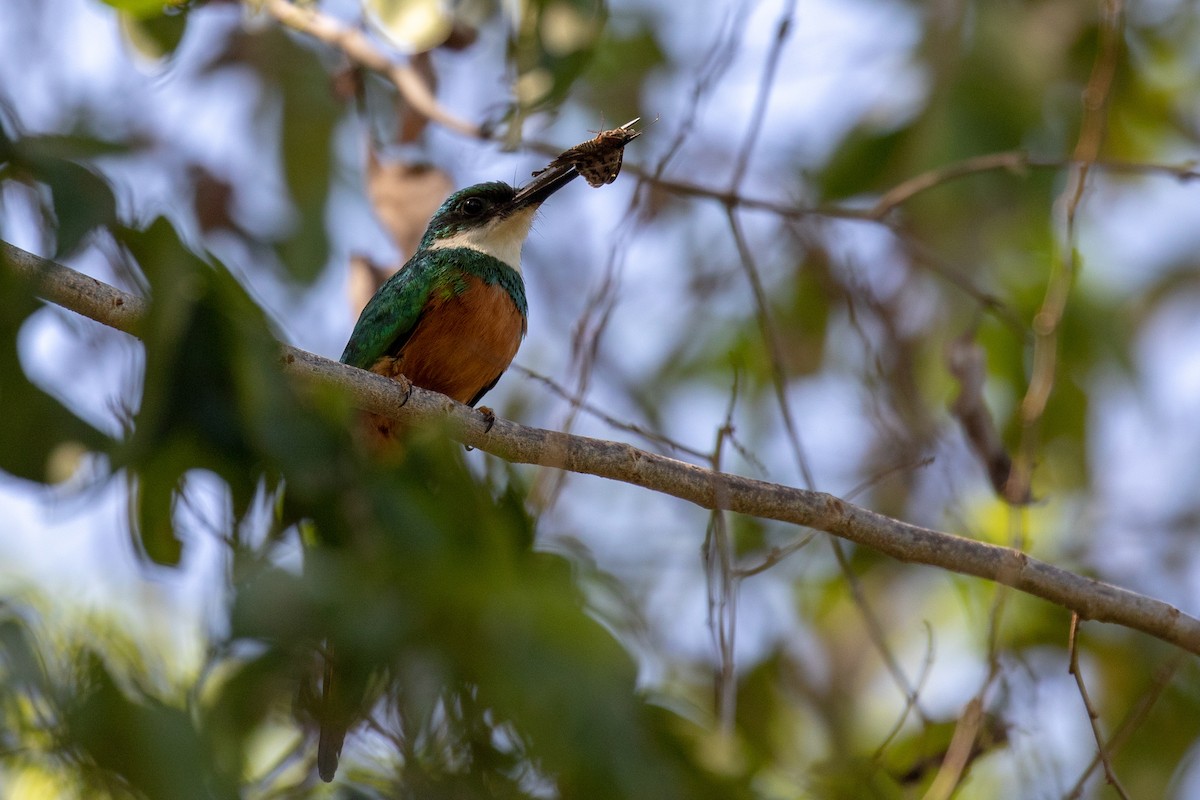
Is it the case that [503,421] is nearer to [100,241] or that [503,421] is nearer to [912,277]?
[100,241]

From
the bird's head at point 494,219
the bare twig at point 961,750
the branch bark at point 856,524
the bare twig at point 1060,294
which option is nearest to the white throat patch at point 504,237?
the bird's head at point 494,219

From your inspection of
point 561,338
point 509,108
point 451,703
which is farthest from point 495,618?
point 561,338

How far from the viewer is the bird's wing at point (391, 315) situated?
13.3ft

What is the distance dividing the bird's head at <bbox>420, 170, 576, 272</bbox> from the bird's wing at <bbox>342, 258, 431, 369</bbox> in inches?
15.6

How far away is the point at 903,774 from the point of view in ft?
10.7

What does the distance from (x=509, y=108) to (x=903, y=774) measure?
2391 mm

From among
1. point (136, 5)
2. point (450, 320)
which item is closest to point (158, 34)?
point (136, 5)

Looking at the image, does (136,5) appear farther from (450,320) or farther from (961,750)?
(961,750)

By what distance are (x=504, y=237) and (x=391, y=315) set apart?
691 mm

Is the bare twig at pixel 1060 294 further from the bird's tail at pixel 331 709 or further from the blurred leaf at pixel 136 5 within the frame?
the blurred leaf at pixel 136 5

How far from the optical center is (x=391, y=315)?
4.08m

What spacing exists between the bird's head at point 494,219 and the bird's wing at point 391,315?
40cm

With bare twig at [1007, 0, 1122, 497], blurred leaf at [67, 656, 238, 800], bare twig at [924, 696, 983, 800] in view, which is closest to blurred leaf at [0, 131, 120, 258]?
blurred leaf at [67, 656, 238, 800]

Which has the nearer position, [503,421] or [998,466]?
[503,421]
